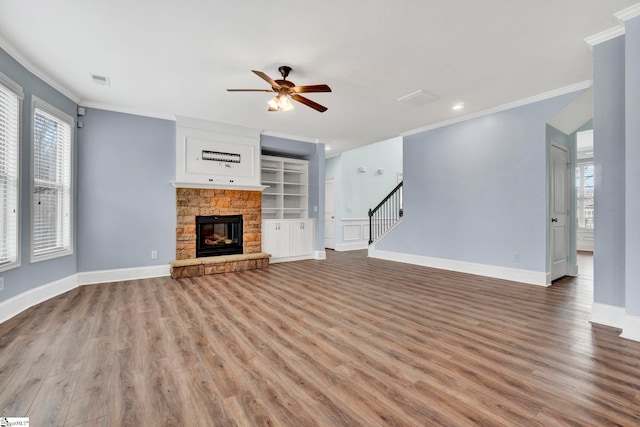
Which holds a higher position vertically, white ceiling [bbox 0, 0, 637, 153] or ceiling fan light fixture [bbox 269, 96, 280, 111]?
white ceiling [bbox 0, 0, 637, 153]

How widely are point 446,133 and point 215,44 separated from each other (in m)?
4.38

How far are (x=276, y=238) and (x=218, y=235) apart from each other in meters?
1.24

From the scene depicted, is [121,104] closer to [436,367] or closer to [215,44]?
[215,44]

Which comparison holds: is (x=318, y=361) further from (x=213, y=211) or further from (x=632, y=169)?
(x=213, y=211)

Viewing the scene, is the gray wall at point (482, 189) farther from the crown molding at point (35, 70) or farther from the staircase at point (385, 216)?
the crown molding at point (35, 70)

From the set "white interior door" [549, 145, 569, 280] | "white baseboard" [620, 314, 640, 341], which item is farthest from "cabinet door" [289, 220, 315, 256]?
"white baseboard" [620, 314, 640, 341]

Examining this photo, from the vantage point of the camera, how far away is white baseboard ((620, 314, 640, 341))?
2490 mm

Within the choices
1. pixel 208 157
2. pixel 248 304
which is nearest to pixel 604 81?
pixel 248 304

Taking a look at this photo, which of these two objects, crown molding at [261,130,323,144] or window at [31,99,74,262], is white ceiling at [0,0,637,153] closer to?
window at [31,99,74,262]

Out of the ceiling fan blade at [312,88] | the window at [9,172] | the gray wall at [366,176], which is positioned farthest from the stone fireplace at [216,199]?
the gray wall at [366,176]

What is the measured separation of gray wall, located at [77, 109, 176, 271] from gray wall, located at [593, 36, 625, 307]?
19.4ft

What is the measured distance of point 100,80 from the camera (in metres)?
3.75

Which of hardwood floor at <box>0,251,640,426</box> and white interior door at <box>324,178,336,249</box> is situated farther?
white interior door at <box>324,178,336,249</box>

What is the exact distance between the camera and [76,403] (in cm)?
166
